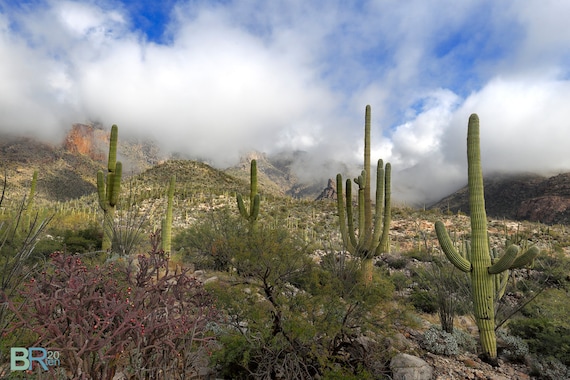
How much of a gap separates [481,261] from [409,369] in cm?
260

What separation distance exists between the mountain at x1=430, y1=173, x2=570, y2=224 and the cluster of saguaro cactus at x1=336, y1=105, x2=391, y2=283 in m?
32.9

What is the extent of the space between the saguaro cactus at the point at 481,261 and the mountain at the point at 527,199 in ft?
117

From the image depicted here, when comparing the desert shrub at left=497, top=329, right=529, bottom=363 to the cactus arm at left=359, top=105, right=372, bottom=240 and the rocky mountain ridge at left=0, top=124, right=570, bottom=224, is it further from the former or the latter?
the rocky mountain ridge at left=0, top=124, right=570, bottom=224

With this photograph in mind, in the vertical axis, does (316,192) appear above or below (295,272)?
A: above

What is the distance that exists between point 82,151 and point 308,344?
109984 mm

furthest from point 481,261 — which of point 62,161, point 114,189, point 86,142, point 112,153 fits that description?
point 86,142

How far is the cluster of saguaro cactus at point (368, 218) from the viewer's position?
30.5 feet

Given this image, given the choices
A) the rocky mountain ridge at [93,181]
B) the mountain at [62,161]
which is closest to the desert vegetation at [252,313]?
the rocky mountain ridge at [93,181]

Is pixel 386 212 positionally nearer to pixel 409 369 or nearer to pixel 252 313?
pixel 409 369

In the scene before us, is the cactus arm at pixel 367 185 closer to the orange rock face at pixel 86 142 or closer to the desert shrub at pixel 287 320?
the desert shrub at pixel 287 320

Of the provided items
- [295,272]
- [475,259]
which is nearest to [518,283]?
[475,259]

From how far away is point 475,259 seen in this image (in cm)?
602

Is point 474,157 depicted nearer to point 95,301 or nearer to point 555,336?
point 555,336

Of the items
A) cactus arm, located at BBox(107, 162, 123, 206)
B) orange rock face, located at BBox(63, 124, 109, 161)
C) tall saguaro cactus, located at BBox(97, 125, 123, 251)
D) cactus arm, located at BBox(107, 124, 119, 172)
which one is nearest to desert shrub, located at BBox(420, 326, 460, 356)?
tall saguaro cactus, located at BBox(97, 125, 123, 251)
